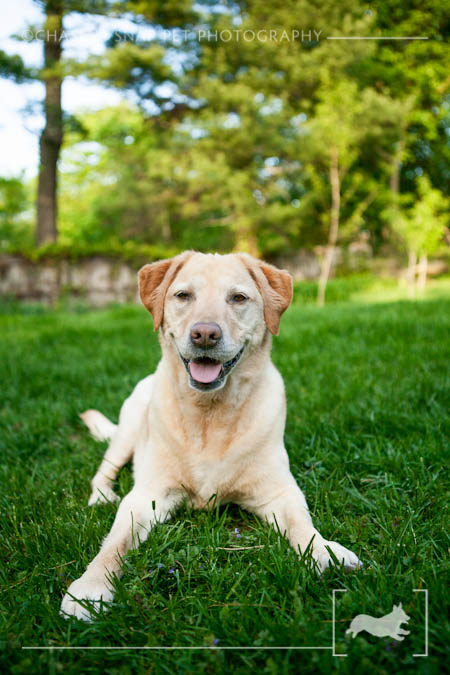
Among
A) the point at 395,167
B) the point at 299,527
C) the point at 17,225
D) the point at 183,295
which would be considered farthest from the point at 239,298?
the point at 17,225

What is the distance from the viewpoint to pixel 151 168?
670 inches

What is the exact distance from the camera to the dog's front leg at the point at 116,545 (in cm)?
157

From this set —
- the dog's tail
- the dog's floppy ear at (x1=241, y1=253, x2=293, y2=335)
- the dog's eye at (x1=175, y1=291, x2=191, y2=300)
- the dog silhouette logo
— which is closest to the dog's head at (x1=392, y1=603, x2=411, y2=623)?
the dog silhouette logo

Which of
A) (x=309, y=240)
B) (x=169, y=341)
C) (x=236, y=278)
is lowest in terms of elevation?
(x=169, y=341)

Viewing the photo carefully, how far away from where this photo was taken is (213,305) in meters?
2.18

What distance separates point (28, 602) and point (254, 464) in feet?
3.47

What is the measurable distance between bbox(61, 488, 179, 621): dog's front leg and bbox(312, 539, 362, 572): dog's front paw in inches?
28.1

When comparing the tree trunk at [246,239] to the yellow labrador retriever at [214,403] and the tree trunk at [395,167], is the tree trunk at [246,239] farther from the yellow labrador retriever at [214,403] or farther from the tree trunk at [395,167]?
the yellow labrador retriever at [214,403]

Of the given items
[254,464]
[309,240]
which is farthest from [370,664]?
[309,240]

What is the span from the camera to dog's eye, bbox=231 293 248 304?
2.28 m

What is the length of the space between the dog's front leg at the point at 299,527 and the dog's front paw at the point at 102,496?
780 millimetres

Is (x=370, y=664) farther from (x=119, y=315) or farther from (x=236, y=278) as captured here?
(x=119, y=315)

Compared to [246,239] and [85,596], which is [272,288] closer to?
[85,596]

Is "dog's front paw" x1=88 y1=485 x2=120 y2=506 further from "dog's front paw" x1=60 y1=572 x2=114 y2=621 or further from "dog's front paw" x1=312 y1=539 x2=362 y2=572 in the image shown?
"dog's front paw" x1=312 y1=539 x2=362 y2=572
